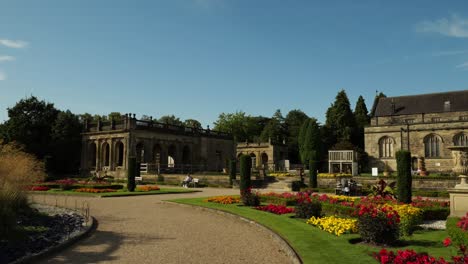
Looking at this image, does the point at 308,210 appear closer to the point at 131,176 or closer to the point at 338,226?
the point at 338,226

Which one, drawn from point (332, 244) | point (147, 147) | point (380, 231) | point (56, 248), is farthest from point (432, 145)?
point (56, 248)

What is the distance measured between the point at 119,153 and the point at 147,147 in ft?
12.7

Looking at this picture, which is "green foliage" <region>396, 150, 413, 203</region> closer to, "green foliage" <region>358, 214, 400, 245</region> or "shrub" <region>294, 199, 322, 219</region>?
"shrub" <region>294, 199, 322, 219</region>

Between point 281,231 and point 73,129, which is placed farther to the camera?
point 73,129

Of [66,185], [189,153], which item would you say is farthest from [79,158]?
[66,185]

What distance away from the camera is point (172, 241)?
416 inches

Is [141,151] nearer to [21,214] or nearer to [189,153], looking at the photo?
[189,153]

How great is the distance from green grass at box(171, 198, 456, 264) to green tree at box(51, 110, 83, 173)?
131ft

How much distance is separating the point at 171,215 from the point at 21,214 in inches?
225

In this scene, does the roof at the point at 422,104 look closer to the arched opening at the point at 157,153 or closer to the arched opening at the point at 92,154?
the arched opening at the point at 157,153

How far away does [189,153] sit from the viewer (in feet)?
165

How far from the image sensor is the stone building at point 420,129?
4853cm

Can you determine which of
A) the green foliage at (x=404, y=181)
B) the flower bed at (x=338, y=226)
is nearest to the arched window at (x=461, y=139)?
the green foliage at (x=404, y=181)

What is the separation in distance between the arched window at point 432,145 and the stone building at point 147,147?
28.9 m
